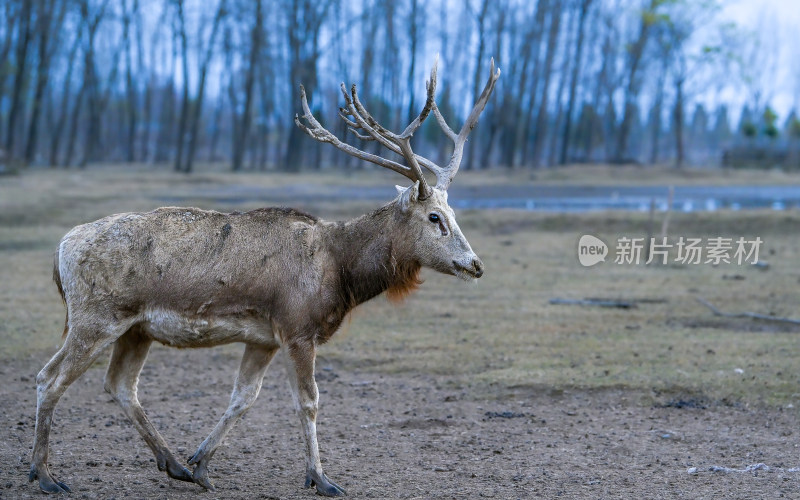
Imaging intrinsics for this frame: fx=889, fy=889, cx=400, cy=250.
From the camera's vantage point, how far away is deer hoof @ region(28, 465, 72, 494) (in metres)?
6.50

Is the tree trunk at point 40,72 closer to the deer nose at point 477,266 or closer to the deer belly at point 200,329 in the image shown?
the deer belly at point 200,329

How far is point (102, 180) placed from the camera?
127ft

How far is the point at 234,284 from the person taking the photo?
22.0 ft

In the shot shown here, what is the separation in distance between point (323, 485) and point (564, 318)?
7.93m

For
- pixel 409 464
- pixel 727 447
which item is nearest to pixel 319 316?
pixel 409 464

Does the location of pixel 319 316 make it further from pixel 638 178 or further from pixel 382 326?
pixel 638 178

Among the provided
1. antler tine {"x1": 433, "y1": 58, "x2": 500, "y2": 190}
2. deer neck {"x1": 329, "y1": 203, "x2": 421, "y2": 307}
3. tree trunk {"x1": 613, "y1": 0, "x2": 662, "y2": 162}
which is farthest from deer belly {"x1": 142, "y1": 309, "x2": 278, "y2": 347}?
tree trunk {"x1": 613, "y1": 0, "x2": 662, "y2": 162}

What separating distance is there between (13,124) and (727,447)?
145ft

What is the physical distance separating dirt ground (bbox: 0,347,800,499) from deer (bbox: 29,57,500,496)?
0.44 m

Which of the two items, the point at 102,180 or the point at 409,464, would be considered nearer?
the point at 409,464

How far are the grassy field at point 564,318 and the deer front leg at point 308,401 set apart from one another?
2.37 feet

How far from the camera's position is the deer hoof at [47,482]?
21.3ft

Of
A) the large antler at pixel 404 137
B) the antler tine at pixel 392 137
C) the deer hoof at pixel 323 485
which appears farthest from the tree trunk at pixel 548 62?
the deer hoof at pixel 323 485

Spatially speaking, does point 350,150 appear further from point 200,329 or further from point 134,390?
point 134,390
